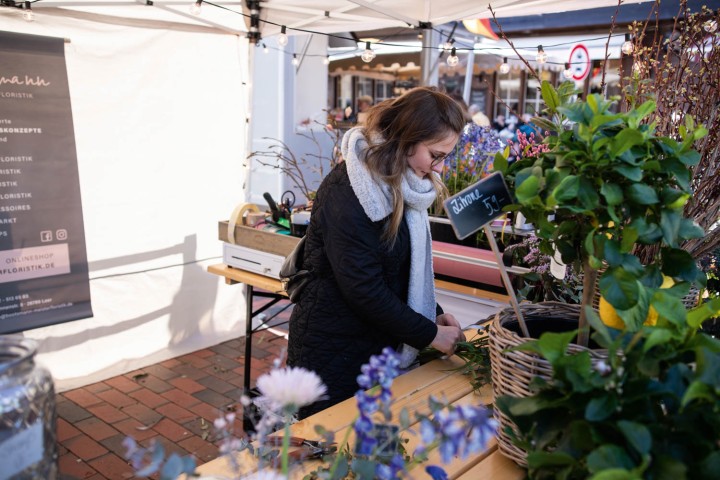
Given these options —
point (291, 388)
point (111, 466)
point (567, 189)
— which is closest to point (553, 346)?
point (567, 189)

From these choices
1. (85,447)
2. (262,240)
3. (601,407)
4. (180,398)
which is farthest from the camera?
(180,398)

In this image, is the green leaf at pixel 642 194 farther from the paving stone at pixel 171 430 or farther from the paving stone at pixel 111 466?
the paving stone at pixel 171 430

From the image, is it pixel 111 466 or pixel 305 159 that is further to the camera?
pixel 305 159

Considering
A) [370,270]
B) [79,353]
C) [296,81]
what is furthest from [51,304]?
[296,81]

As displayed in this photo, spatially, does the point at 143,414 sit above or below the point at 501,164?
below

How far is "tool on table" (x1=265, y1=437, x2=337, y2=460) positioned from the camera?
108 centimetres

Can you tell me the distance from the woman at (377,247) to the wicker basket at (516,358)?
1.18 ft

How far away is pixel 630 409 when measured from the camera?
0.75m

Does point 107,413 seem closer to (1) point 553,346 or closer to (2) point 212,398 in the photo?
(2) point 212,398

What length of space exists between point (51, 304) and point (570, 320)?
9.61ft

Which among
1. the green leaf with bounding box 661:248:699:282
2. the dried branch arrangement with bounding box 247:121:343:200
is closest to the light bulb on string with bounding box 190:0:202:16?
the dried branch arrangement with bounding box 247:121:343:200

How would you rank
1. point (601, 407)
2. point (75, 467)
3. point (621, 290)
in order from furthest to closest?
point (75, 467) < point (621, 290) < point (601, 407)

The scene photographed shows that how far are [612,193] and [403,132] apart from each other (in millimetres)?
785

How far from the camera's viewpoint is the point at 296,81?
7.61m
